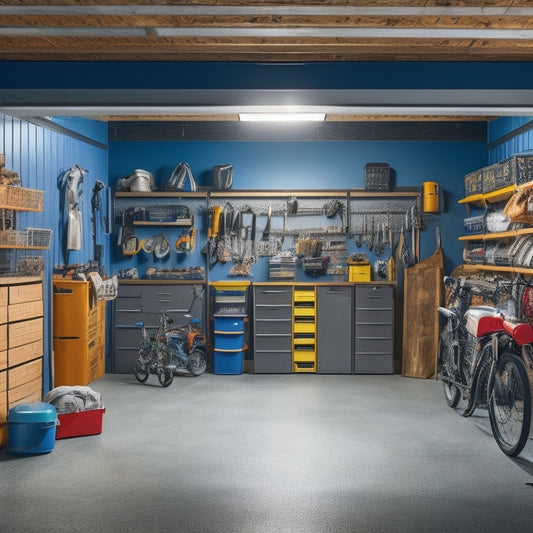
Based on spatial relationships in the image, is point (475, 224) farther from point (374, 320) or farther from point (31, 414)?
point (31, 414)

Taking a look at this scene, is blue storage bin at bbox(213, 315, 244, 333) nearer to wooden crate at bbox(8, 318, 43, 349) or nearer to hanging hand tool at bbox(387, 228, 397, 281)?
hanging hand tool at bbox(387, 228, 397, 281)

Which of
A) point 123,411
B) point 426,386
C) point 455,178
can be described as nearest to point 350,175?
point 455,178

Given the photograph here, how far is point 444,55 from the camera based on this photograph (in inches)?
171

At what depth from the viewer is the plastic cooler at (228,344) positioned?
7.61 metres

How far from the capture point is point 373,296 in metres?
7.57

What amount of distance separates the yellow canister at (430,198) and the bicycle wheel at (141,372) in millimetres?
3966

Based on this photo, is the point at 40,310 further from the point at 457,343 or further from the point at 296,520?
the point at 457,343

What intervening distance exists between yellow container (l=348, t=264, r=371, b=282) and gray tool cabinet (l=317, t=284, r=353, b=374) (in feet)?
0.71

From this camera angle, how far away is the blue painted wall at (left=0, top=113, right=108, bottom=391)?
18.0ft

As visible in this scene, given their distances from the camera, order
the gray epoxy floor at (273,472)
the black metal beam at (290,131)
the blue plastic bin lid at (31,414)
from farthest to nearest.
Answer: the black metal beam at (290,131) < the blue plastic bin lid at (31,414) < the gray epoxy floor at (273,472)

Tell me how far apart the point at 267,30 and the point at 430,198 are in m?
4.63

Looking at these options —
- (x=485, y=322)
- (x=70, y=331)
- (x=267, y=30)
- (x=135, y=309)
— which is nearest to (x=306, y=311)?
(x=135, y=309)

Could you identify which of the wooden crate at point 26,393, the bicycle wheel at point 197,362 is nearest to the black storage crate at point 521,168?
the bicycle wheel at point 197,362

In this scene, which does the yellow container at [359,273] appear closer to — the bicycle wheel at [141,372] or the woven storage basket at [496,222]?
the woven storage basket at [496,222]
